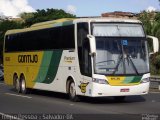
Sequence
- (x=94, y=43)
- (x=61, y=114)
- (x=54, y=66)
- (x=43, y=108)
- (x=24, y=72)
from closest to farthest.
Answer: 1. (x=61, y=114)
2. (x=43, y=108)
3. (x=94, y=43)
4. (x=54, y=66)
5. (x=24, y=72)

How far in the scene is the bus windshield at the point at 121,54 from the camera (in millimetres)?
19625

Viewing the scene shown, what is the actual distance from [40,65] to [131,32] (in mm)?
6175

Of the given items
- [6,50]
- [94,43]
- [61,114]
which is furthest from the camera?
[6,50]

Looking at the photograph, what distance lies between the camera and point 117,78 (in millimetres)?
19609

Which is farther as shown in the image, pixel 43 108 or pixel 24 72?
pixel 24 72

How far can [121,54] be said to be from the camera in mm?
19875

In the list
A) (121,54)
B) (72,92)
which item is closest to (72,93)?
(72,92)

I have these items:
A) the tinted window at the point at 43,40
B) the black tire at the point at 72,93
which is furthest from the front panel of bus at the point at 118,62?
the tinted window at the point at 43,40

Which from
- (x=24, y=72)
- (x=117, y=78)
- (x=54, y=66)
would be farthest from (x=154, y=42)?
(x=24, y=72)

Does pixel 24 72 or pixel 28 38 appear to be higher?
pixel 28 38

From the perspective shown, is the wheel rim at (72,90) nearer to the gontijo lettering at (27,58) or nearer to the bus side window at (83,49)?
the bus side window at (83,49)

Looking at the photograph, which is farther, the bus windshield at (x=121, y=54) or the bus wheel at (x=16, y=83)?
the bus wheel at (x=16, y=83)

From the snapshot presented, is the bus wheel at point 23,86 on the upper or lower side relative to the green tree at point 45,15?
lower

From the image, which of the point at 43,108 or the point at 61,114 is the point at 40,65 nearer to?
the point at 43,108
